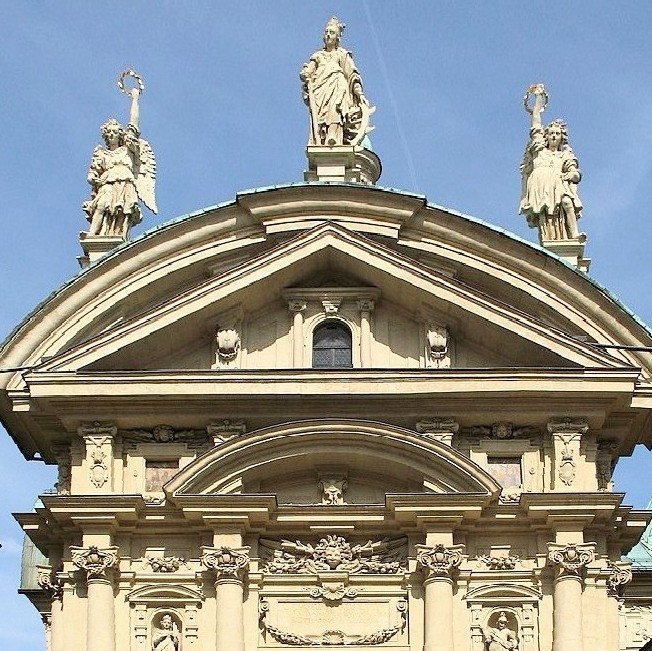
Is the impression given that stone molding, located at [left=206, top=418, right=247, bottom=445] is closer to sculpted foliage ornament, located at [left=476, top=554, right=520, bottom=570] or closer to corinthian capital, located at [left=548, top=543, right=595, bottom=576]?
sculpted foliage ornament, located at [left=476, top=554, right=520, bottom=570]

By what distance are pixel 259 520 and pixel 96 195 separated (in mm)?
5720

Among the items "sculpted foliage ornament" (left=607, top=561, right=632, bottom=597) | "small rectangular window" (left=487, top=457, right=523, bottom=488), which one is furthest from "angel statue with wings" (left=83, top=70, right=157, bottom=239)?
"sculpted foliage ornament" (left=607, top=561, right=632, bottom=597)

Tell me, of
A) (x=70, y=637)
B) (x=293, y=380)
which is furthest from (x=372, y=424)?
(x=70, y=637)

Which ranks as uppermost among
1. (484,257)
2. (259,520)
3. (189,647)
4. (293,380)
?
(484,257)

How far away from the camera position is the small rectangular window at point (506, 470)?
82.3ft

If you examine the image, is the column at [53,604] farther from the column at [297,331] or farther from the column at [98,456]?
the column at [297,331]

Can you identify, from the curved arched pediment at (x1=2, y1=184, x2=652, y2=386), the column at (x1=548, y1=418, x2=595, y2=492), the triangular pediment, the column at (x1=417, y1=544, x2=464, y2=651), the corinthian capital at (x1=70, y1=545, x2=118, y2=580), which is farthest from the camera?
the curved arched pediment at (x1=2, y1=184, x2=652, y2=386)

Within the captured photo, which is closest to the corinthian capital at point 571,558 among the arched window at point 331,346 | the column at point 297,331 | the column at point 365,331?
the column at point 365,331

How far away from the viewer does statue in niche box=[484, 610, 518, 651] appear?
24078 mm

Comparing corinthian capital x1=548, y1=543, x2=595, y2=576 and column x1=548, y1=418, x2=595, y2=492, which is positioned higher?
column x1=548, y1=418, x2=595, y2=492

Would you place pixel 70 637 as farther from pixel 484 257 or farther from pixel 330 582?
pixel 484 257

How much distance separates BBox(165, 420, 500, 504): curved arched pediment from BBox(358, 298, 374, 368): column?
124 centimetres

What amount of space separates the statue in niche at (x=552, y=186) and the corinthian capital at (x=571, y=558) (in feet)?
15.3

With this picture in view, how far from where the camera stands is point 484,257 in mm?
26109
